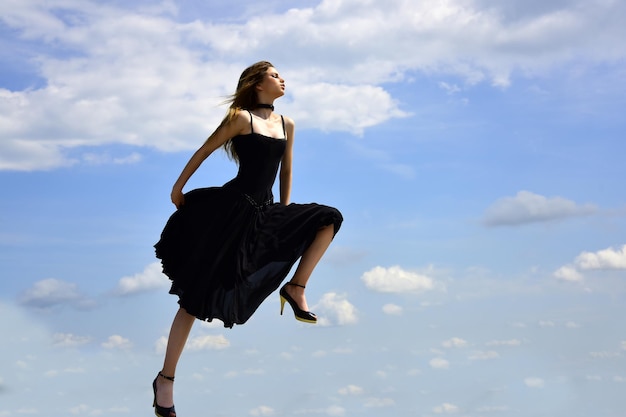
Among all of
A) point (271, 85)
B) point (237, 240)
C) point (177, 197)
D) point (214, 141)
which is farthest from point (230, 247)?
point (271, 85)

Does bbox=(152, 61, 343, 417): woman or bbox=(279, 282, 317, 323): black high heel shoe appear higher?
bbox=(152, 61, 343, 417): woman

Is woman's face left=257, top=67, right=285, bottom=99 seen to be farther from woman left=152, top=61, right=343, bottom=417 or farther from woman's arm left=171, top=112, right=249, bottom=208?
woman's arm left=171, top=112, right=249, bottom=208

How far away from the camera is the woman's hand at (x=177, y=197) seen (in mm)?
8344

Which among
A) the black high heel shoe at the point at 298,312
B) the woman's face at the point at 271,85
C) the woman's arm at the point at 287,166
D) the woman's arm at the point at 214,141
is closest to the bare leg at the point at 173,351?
the black high heel shoe at the point at 298,312

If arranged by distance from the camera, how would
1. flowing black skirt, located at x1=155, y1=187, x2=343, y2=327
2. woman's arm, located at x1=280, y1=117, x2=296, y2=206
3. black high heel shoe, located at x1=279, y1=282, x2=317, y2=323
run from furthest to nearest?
woman's arm, located at x1=280, y1=117, x2=296, y2=206
black high heel shoe, located at x1=279, y1=282, x2=317, y2=323
flowing black skirt, located at x1=155, y1=187, x2=343, y2=327

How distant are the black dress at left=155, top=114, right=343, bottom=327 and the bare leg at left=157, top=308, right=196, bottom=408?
0.53 feet

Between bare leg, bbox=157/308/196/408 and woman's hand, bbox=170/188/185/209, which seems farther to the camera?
woman's hand, bbox=170/188/185/209

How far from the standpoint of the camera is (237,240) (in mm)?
8266

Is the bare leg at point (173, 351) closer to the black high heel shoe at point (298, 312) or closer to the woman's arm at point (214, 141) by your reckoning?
the black high heel shoe at point (298, 312)

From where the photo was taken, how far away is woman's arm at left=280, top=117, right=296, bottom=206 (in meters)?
8.71

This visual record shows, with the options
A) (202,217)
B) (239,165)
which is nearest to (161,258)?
(202,217)

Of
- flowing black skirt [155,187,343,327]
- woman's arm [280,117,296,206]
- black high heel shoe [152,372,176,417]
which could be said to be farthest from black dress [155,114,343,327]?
black high heel shoe [152,372,176,417]

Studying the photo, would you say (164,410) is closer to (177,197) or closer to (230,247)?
(230,247)

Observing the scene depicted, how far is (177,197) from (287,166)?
104cm
